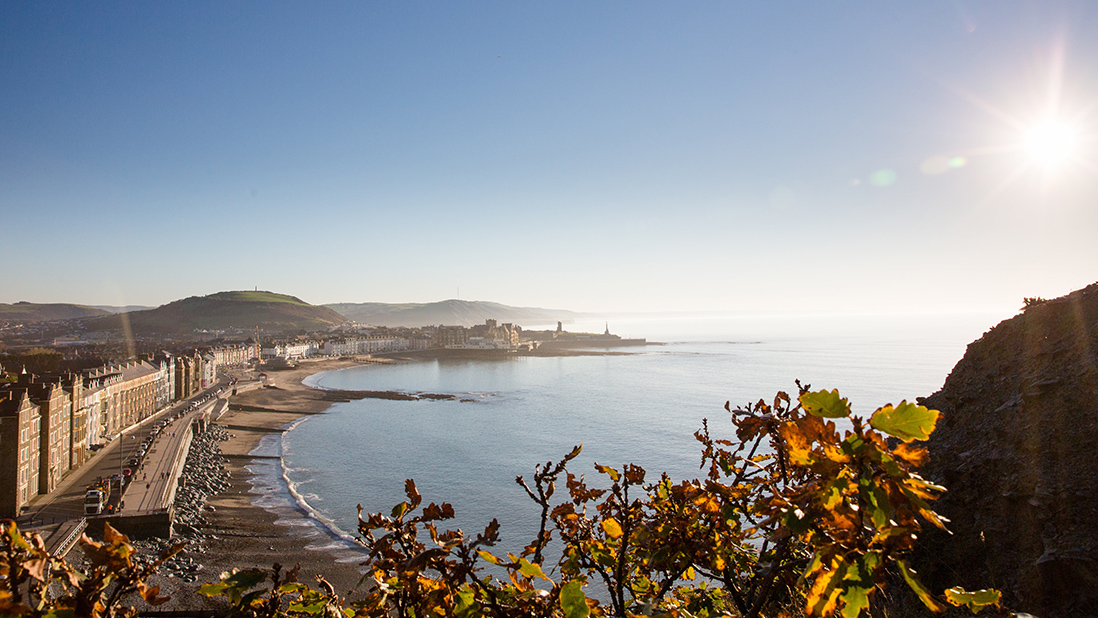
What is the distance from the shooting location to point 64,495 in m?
25.8

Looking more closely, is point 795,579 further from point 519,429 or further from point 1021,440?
point 519,429

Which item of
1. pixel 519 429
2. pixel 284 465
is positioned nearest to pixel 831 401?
pixel 284 465

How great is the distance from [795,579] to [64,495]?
3449cm

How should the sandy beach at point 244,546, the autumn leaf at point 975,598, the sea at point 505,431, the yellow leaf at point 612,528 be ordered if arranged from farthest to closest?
the sea at point 505,431 → the sandy beach at point 244,546 → the yellow leaf at point 612,528 → the autumn leaf at point 975,598

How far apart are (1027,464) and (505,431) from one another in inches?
1749

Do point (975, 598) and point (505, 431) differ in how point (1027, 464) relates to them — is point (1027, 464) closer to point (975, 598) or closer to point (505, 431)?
point (975, 598)

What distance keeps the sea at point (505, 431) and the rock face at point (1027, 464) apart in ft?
12.3

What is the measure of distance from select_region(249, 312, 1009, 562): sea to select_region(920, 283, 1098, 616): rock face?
373cm

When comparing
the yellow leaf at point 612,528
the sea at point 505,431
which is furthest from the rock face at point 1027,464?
the yellow leaf at point 612,528

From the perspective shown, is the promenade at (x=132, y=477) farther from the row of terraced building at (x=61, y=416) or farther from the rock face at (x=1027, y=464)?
the rock face at (x=1027, y=464)

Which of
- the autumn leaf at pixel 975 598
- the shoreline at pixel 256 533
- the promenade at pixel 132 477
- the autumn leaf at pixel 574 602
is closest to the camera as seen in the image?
the autumn leaf at pixel 975 598

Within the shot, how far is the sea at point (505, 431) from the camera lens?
30.0 m

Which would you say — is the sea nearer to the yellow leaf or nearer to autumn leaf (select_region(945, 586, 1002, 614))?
the yellow leaf

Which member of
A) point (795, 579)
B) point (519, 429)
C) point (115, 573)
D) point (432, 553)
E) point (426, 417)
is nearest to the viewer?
point (115, 573)
